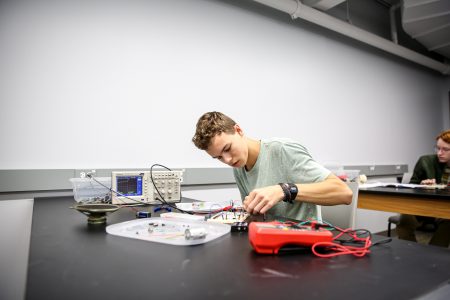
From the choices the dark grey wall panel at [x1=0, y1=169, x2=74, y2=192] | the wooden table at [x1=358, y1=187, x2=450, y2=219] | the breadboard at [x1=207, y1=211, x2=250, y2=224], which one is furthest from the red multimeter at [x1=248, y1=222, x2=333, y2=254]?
the wooden table at [x1=358, y1=187, x2=450, y2=219]

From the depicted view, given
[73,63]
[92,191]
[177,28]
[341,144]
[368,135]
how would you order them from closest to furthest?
[92,191] → [73,63] → [177,28] → [341,144] → [368,135]

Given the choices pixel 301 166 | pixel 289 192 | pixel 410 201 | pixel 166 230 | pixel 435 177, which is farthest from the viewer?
pixel 435 177

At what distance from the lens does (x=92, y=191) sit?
151cm

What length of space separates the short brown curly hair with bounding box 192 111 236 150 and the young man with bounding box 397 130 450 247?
6.96 ft

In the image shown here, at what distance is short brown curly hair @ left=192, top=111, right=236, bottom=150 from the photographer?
1144 mm

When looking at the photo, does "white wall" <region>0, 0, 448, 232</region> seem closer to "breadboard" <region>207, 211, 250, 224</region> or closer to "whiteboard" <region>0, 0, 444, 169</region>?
"whiteboard" <region>0, 0, 444, 169</region>

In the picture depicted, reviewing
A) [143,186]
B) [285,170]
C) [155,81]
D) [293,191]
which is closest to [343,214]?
[285,170]

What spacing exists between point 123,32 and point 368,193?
84.9 inches

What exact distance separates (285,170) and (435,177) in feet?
7.46

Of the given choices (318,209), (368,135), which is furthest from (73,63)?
(368,135)

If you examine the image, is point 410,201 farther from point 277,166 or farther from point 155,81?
point 155,81

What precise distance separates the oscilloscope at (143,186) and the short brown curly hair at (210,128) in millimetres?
415

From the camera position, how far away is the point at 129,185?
4.64 ft

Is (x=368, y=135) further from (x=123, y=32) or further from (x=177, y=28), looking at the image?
(x=123, y=32)
